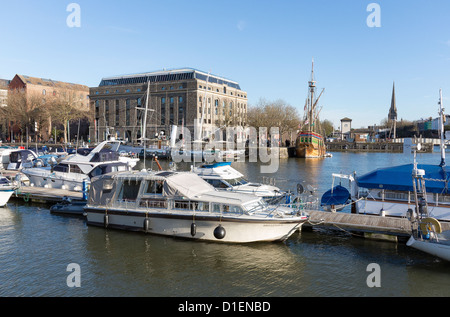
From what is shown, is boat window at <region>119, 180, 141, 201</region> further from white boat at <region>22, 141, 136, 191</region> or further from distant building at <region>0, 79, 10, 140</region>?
distant building at <region>0, 79, 10, 140</region>

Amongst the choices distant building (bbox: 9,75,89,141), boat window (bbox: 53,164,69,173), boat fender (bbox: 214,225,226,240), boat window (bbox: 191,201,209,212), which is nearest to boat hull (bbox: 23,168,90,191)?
boat window (bbox: 53,164,69,173)

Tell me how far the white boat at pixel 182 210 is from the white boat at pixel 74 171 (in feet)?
30.8

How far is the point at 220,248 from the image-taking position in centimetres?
1798

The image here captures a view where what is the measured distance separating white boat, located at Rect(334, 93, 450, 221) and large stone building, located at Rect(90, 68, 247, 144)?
71.8 metres

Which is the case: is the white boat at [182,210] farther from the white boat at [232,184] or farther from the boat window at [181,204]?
the white boat at [232,184]

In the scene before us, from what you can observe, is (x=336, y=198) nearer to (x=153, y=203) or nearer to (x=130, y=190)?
(x=153, y=203)

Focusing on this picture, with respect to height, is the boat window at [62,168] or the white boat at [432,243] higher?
the boat window at [62,168]

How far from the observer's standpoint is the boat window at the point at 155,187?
66.2ft

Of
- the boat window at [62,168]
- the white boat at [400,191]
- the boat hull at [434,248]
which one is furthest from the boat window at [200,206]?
the boat window at [62,168]

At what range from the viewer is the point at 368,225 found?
62.8 feet

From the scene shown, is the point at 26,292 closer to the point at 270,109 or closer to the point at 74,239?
the point at 74,239

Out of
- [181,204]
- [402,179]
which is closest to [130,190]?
[181,204]

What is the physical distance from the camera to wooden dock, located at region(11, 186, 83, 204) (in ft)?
91.8

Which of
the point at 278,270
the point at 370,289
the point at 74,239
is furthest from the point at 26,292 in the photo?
the point at 370,289
